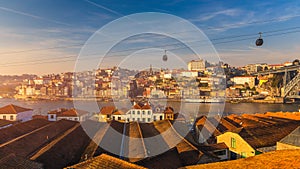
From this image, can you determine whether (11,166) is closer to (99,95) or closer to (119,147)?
(119,147)

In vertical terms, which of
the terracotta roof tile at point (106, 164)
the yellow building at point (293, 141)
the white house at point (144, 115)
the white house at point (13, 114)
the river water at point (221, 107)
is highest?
the terracotta roof tile at point (106, 164)

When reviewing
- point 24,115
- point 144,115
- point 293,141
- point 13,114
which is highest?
point 293,141

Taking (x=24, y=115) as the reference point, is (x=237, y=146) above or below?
below

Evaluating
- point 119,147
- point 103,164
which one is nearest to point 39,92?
point 119,147

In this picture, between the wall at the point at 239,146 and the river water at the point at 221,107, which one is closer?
the wall at the point at 239,146

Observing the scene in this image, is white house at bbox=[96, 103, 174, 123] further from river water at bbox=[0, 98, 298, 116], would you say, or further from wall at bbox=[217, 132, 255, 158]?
river water at bbox=[0, 98, 298, 116]

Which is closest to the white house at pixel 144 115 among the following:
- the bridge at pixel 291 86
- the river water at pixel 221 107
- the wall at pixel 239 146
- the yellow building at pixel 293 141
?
the wall at pixel 239 146

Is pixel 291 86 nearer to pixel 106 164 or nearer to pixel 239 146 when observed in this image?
pixel 239 146

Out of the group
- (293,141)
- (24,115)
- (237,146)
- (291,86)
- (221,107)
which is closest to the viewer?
(293,141)

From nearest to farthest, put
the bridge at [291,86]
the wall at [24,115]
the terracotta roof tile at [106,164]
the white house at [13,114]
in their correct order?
the terracotta roof tile at [106,164], the white house at [13,114], the wall at [24,115], the bridge at [291,86]

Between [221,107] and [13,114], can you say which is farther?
[221,107]

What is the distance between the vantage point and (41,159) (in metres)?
5.82

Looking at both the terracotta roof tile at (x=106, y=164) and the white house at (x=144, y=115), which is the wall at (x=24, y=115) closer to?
the white house at (x=144, y=115)

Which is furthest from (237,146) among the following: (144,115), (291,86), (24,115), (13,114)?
(291,86)
